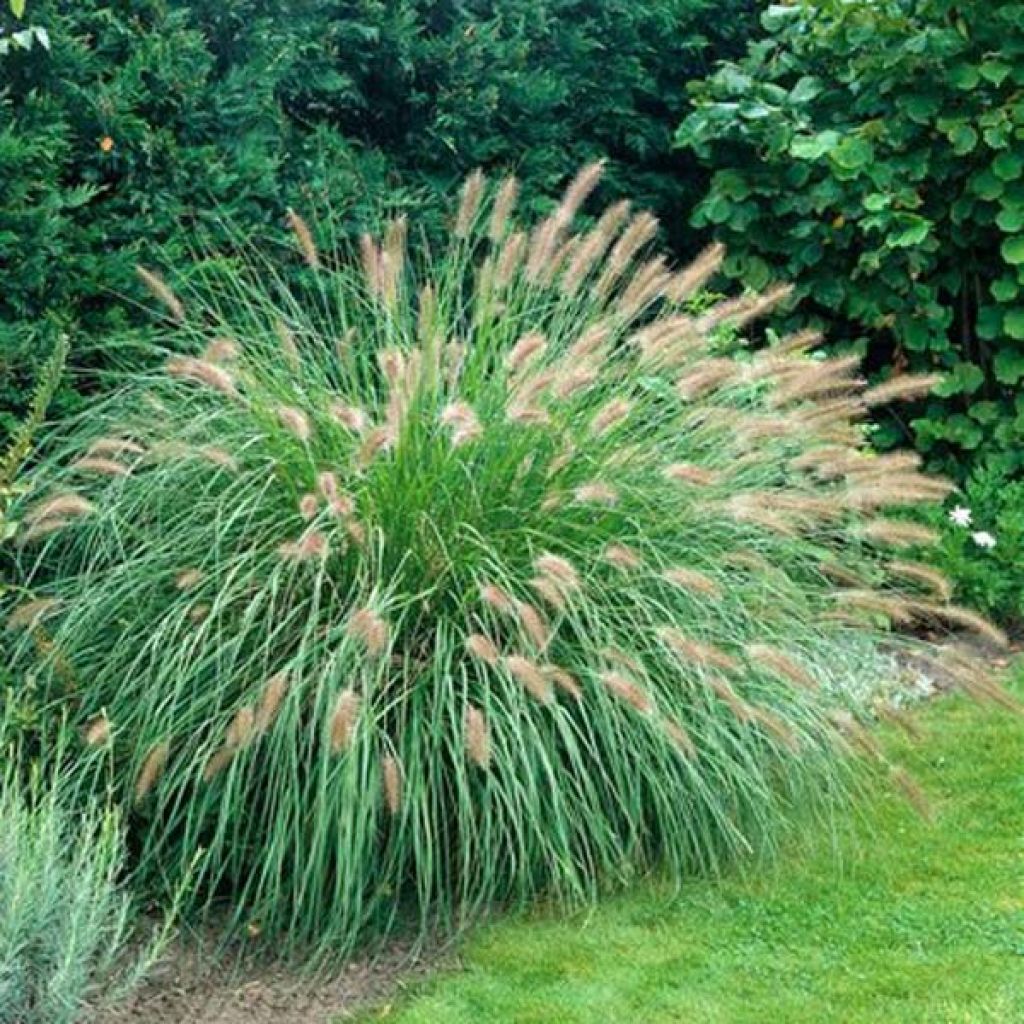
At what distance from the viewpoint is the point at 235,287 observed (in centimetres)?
490

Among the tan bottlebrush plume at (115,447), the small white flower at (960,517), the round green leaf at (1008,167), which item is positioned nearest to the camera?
the tan bottlebrush plume at (115,447)

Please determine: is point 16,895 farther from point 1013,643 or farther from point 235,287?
point 1013,643

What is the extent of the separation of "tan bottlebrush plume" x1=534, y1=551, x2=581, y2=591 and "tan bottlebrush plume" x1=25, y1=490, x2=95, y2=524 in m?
1.13

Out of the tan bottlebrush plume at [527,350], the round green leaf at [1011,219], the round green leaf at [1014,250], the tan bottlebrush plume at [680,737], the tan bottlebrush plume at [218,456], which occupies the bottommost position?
the tan bottlebrush plume at [680,737]

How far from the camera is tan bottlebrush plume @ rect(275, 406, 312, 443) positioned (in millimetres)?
3922

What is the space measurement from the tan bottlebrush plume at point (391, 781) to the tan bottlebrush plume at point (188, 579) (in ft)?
2.14

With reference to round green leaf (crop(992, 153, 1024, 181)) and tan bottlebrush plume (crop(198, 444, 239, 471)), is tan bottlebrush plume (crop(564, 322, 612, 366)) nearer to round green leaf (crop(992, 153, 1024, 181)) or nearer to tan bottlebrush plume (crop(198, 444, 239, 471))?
tan bottlebrush plume (crop(198, 444, 239, 471))

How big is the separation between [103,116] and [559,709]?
2.31m

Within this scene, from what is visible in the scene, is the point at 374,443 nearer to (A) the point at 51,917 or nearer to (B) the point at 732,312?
(A) the point at 51,917

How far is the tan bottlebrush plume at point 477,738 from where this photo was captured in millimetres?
3445

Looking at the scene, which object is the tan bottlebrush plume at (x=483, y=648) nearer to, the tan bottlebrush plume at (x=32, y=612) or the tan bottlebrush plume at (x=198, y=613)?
the tan bottlebrush plume at (x=198, y=613)

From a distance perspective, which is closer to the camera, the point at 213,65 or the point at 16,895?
the point at 16,895

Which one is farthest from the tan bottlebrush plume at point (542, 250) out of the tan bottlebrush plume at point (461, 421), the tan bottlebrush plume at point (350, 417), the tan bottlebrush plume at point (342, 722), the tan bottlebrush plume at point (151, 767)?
the tan bottlebrush plume at point (151, 767)

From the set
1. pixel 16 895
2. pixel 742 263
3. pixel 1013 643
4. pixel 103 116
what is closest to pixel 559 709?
pixel 16 895
